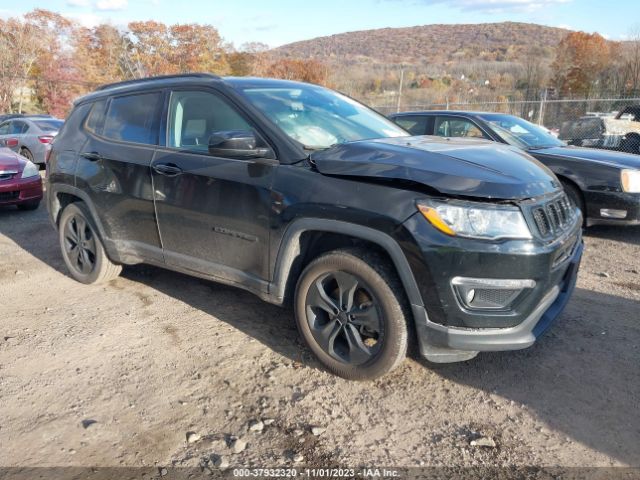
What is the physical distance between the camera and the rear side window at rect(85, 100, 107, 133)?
4473 millimetres

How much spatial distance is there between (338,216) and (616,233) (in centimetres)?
506

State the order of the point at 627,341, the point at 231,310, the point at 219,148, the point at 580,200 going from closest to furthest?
the point at 219,148 < the point at 627,341 < the point at 231,310 < the point at 580,200

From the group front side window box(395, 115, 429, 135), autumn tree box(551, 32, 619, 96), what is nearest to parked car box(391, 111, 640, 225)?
front side window box(395, 115, 429, 135)

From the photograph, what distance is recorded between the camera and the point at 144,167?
12.7 feet

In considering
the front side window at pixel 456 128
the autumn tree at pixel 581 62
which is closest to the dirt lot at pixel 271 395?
the front side window at pixel 456 128

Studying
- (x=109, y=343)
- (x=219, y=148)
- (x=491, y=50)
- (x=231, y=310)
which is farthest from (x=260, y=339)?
(x=491, y=50)

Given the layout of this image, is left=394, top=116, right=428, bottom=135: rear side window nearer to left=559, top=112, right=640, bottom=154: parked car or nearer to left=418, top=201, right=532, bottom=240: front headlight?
left=559, top=112, right=640, bottom=154: parked car

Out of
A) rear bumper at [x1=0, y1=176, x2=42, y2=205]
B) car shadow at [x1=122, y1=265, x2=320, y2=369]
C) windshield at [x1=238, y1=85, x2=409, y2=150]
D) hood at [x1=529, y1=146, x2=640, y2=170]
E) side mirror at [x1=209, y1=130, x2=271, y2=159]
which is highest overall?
windshield at [x1=238, y1=85, x2=409, y2=150]

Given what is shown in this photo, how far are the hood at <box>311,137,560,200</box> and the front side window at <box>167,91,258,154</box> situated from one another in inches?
31.7

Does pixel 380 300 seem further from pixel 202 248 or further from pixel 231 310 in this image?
pixel 231 310

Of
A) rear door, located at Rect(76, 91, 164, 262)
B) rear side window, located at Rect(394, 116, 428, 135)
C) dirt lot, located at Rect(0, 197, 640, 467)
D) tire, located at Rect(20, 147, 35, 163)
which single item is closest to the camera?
dirt lot, located at Rect(0, 197, 640, 467)

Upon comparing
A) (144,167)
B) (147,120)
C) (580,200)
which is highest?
(147,120)

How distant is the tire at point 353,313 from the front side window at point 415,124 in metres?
4.83

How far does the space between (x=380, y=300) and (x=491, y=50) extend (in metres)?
104
